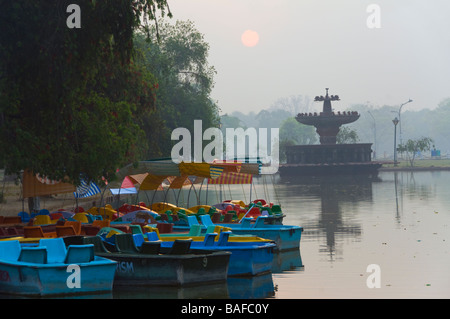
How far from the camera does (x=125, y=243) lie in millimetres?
17516

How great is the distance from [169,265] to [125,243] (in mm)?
1584

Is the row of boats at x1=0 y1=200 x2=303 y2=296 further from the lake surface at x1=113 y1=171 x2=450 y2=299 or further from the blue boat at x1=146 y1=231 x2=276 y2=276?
the lake surface at x1=113 y1=171 x2=450 y2=299

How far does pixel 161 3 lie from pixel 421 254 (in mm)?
9606

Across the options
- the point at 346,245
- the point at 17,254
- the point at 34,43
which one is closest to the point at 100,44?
the point at 34,43

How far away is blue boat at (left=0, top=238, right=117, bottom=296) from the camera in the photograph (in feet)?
49.1

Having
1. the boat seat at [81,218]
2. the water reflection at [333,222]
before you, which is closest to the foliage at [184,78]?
the water reflection at [333,222]

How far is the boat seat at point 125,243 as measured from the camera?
57.4ft

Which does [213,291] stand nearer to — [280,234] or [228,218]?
[280,234]

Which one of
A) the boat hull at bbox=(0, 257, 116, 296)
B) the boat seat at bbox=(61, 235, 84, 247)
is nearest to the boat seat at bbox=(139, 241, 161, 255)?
the boat hull at bbox=(0, 257, 116, 296)

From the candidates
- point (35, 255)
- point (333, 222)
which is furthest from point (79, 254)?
point (333, 222)

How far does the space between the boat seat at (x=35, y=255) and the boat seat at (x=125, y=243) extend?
212 cm

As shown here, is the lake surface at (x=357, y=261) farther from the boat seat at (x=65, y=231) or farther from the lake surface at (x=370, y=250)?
the boat seat at (x=65, y=231)

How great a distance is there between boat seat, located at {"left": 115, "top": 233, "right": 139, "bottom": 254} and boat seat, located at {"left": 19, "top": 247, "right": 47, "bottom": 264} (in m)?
2.12

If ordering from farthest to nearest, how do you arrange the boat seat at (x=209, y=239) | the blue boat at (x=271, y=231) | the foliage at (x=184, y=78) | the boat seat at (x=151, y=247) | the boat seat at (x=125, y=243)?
the foliage at (x=184, y=78) → the blue boat at (x=271, y=231) → the boat seat at (x=209, y=239) → the boat seat at (x=125, y=243) → the boat seat at (x=151, y=247)
